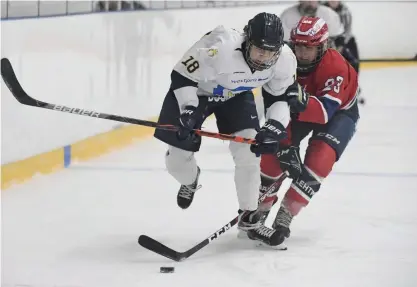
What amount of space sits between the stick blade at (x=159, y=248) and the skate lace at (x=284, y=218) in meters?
0.53

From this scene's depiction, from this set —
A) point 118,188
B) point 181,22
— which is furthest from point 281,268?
point 181,22

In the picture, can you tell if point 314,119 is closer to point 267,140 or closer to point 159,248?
point 267,140

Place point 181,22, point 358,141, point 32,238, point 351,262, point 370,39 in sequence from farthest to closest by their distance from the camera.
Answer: point 370,39
point 181,22
point 358,141
point 32,238
point 351,262

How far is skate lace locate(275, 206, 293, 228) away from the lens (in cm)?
383

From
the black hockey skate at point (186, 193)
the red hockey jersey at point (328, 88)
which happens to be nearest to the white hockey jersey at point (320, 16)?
the red hockey jersey at point (328, 88)

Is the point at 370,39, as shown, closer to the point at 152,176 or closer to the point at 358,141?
the point at 358,141

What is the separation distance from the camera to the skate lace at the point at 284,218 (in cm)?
383

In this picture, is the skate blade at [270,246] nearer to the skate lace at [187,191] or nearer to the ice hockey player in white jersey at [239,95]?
the ice hockey player in white jersey at [239,95]

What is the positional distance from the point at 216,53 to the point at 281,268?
32.2 inches

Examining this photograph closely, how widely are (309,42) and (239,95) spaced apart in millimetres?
377

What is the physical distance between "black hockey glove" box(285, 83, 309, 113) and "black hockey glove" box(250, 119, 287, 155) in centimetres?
17

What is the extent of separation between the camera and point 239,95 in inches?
145

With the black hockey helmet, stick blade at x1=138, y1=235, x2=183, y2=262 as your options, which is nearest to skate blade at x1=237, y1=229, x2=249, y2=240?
stick blade at x1=138, y1=235, x2=183, y2=262

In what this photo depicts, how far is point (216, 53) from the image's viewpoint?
11.2ft
